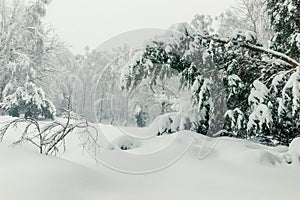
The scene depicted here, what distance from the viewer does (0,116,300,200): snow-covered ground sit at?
8.38ft

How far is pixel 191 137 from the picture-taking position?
403cm

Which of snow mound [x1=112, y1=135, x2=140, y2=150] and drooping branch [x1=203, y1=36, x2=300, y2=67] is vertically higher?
drooping branch [x1=203, y1=36, x2=300, y2=67]

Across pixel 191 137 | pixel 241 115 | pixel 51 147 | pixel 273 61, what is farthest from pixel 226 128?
pixel 51 147

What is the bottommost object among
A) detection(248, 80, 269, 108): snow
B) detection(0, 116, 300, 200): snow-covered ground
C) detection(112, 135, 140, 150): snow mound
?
detection(0, 116, 300, 200): snow-covered ground

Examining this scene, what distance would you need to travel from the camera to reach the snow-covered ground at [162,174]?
2.55 m

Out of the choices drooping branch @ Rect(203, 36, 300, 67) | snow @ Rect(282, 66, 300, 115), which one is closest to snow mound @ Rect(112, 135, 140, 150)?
snow @ Rect(282, 66, 300, 115)

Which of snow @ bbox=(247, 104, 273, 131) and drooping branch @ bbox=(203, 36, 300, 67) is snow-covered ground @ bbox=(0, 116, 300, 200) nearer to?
snow @ bbox=(247, 104, 273, 131)

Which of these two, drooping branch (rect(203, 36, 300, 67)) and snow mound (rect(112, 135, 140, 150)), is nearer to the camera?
snow mound (rect(112, 135, 140, 150))

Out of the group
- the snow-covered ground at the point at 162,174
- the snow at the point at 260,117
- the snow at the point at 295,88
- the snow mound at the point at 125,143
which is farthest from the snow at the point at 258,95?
the snow mound at the point at 125,143

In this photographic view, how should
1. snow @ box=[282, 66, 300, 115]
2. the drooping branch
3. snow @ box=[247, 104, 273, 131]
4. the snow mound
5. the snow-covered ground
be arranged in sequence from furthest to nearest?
the drooping branch < snow @ box=[247, 104, 273, 131] < snow @ box=[282, 66, 300, 115] < the snow mound < the snow-covered ground

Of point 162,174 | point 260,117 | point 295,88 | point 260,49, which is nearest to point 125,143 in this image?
point 162,174

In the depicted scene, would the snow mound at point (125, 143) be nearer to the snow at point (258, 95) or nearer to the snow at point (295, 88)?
the snow at point (258, 95)

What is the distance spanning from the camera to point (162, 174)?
3.07 m

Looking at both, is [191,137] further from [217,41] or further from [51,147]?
[217,41]
